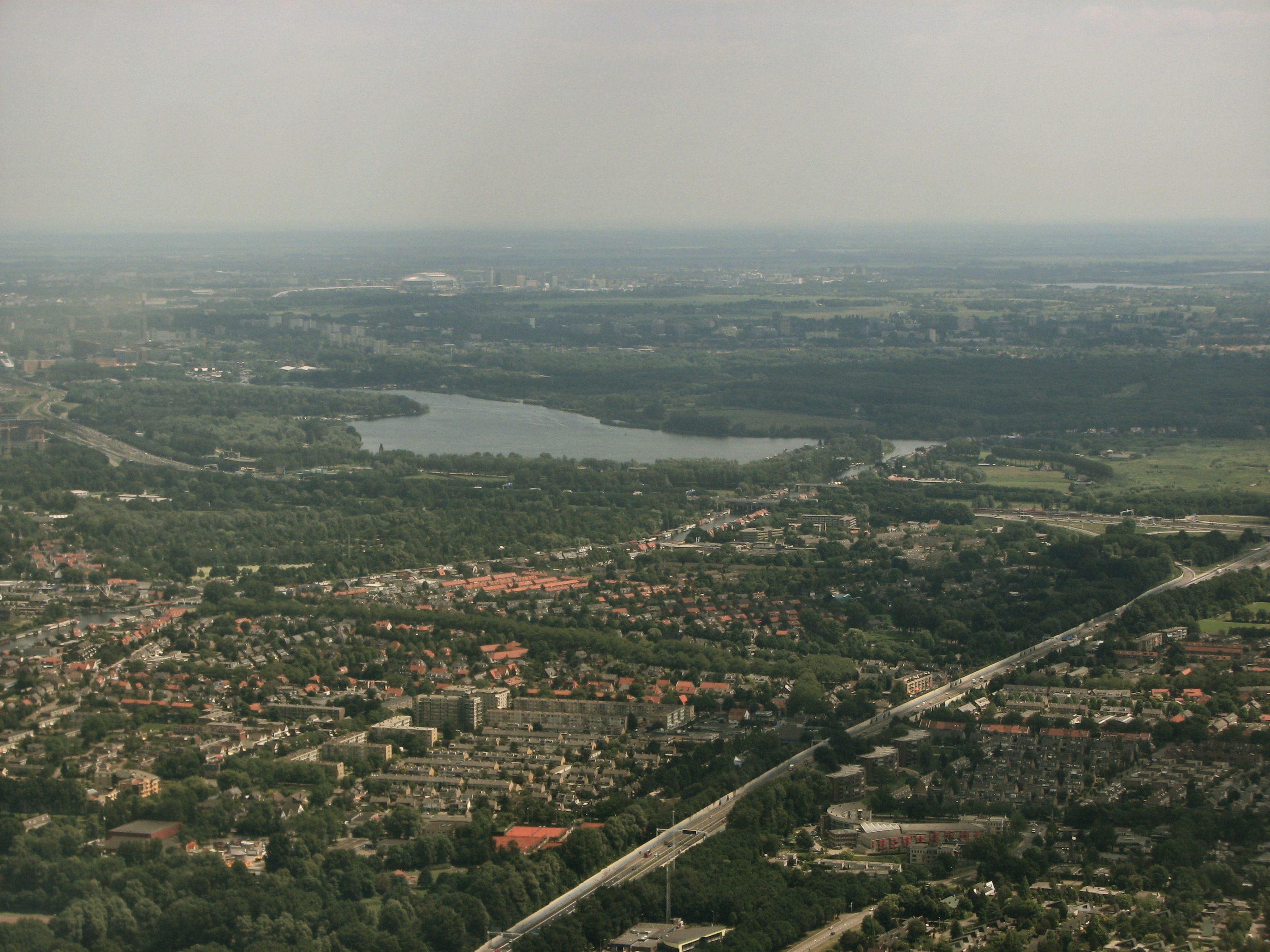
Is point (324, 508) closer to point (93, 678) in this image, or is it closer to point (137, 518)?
point (137, 518)

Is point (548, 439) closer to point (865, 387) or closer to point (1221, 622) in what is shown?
point (865, 387)

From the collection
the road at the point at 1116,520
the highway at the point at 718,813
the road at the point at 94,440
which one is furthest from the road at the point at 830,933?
the road at the point at 94,440

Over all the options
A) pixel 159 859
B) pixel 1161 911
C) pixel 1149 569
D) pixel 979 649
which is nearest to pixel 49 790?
pixel 159 859

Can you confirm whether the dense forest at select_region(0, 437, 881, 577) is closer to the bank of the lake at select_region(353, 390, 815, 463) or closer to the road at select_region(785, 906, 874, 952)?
the bank of the lake at select_region(353, 390, 815, 463)

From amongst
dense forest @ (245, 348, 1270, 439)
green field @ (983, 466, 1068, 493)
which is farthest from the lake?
green field @ (983, 466, 1068, 493)

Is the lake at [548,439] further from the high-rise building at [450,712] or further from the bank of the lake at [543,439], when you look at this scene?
the high-rise building at [450,712]

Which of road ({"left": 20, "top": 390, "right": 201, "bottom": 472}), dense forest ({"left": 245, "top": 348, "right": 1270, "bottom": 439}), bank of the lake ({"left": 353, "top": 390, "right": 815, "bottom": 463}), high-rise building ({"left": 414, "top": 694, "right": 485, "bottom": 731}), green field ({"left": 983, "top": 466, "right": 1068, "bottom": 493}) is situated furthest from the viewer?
dense forest ({"left": 245, "top": 348, "right": 1270, "bottom": 439})
